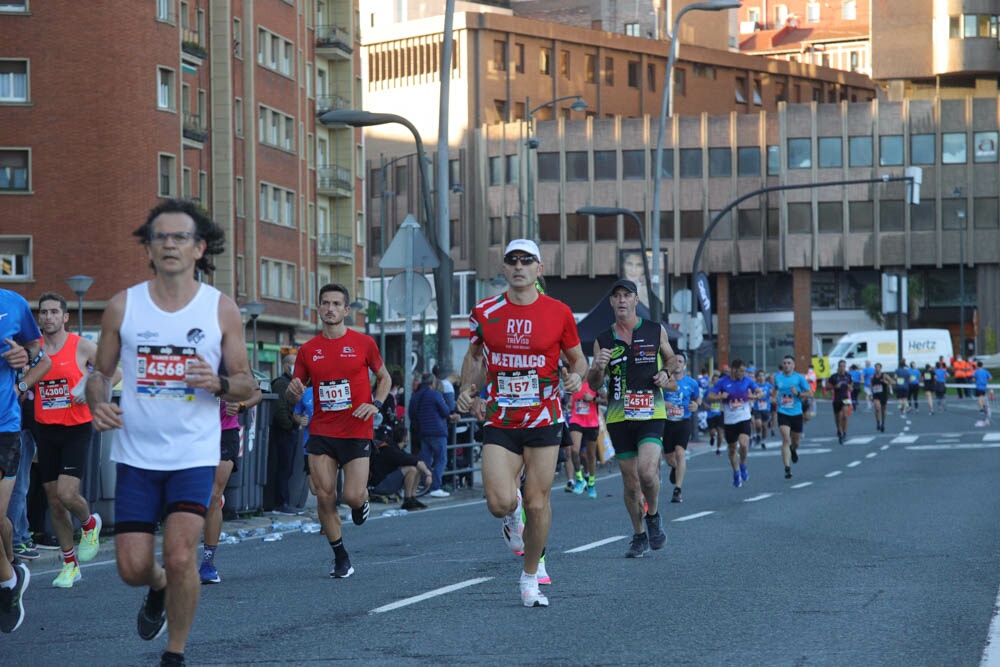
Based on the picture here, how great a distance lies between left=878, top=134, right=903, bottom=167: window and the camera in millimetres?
93125

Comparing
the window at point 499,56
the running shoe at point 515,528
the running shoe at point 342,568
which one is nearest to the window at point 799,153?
the window at point 499,56

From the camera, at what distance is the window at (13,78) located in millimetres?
51625

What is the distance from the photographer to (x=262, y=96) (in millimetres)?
62406

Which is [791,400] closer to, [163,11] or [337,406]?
[337,406]

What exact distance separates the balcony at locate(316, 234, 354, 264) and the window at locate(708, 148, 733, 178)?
27940 mm

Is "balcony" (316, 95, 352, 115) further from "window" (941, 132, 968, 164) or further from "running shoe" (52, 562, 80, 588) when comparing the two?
"running shoe" (52, 562, 80, 588)

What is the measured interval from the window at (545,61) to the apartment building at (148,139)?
33348 mm

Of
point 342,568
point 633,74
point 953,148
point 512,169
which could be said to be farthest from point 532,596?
point 633,74

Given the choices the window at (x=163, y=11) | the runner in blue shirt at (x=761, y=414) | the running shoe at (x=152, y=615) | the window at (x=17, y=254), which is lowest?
the runner in blue shirt at (x=761, y=414)

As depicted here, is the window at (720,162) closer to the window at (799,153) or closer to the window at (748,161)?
the window at (748,161)

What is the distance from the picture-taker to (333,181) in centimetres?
7138

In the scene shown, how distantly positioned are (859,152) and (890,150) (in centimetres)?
156

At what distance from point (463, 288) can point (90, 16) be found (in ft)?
152

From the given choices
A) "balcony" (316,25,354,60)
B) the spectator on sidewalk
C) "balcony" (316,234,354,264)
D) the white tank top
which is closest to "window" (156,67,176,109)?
"balcony" (316,25,354,60)
